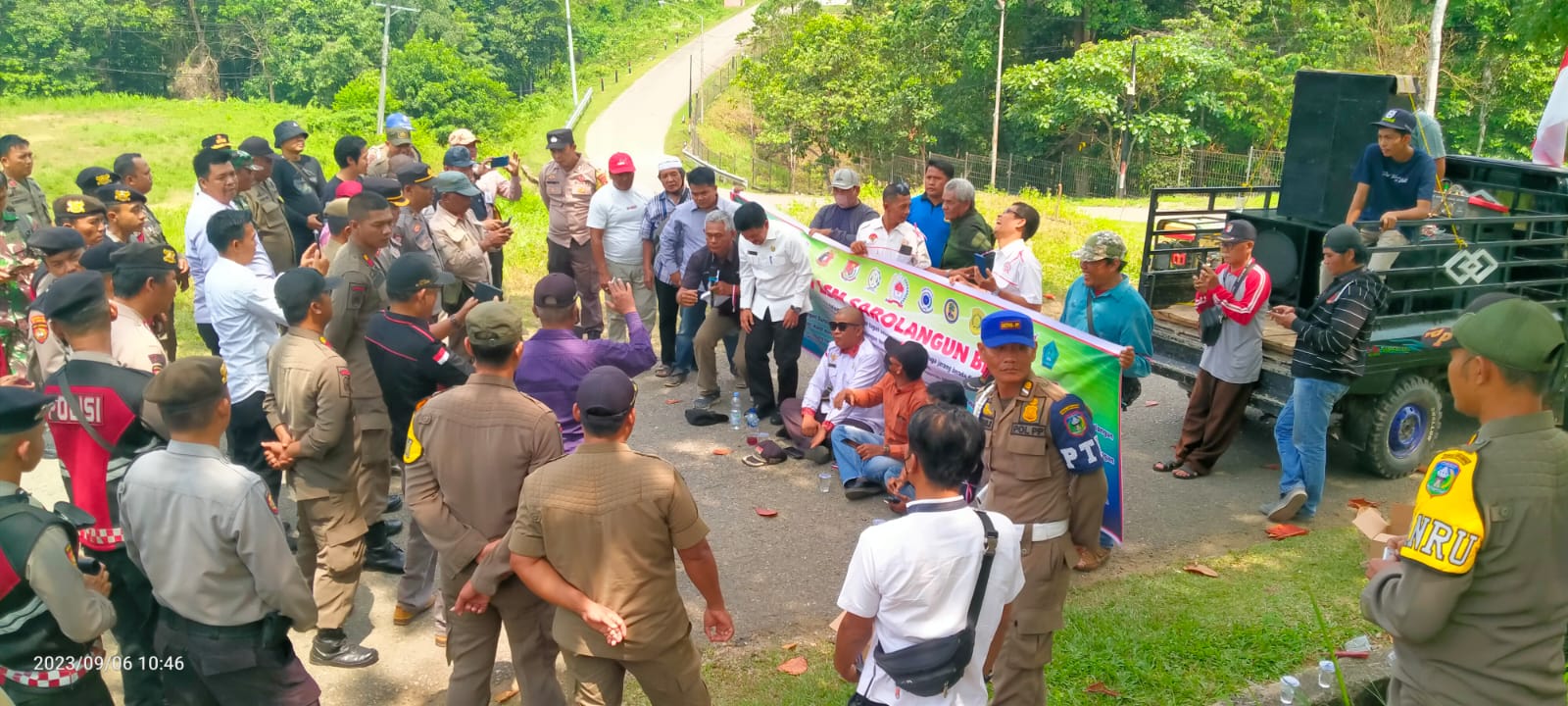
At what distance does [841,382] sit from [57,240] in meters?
4.91

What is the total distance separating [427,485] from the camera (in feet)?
13.9

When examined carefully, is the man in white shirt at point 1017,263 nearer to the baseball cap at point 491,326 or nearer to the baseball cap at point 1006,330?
the baseball cap at point 1006,330

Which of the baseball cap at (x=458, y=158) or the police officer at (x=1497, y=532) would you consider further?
the baseball cap at (x=458, y=158)

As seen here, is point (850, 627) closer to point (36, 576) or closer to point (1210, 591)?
point (36, 576)

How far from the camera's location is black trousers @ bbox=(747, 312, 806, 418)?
27.7ft

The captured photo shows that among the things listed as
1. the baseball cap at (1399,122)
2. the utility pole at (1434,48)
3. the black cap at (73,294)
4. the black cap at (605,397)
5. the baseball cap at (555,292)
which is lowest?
the black cap at (605,397)

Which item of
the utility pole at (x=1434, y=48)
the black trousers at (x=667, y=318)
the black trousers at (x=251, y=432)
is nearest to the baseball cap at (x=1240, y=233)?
the black trousers at (x=667, y=318)

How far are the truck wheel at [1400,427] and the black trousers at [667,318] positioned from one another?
5496 millimetres

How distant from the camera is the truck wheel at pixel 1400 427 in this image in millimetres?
7367

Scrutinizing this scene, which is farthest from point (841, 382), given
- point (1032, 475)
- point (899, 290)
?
point (1032, 475)

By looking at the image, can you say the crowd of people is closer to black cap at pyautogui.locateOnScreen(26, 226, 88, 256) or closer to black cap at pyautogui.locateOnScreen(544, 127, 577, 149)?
black cap at pyautogui.locateOnScreen(26, 226, 88, 256)

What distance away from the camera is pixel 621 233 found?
9773 mm

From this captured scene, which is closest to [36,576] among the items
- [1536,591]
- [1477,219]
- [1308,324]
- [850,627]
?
[850,627]

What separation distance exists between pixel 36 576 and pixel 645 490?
1.87m
